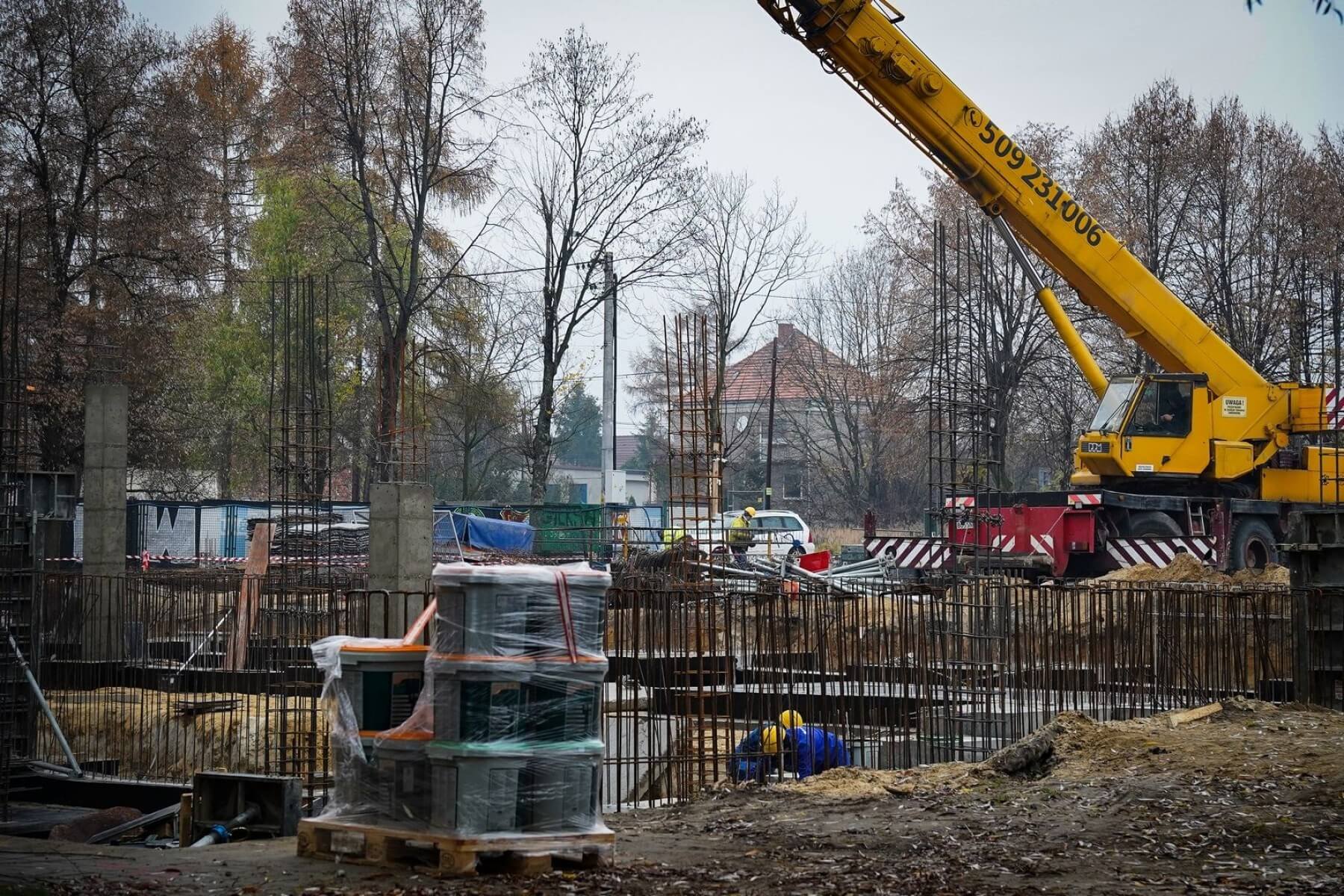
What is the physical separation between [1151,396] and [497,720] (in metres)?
17.3

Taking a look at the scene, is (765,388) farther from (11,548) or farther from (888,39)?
(11,548)

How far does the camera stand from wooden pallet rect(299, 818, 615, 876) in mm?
8180

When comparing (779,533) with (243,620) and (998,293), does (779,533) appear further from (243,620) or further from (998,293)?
(243,620)

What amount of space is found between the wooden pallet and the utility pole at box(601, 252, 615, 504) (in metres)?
23.8

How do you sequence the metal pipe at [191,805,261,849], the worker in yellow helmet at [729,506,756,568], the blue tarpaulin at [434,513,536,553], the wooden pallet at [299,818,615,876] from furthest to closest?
the blue tarpaulin at [434,513,536,553] → the worker in yellow helmet at [729,506,756,568] → the metal pipe at [191,805,261,849] → the wooden pallet at [299,818,615,876]

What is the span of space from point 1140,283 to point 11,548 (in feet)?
55.1

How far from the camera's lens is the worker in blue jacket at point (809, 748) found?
12.8 meters

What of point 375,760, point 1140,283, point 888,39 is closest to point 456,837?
point 375,760

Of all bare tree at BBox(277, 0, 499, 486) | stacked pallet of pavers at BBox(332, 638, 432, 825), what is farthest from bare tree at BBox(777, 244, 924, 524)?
Answer: stacked pallet of pavers at BBox(332, 638, 432, 825)

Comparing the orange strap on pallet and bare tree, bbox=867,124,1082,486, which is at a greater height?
bare tree, bbox=867,124,1082,486

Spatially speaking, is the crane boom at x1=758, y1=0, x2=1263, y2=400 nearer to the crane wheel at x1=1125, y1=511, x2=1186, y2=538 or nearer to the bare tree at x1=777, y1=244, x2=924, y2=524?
the crane wheel at x1=1125, y1=511, x2=1186, y2=538

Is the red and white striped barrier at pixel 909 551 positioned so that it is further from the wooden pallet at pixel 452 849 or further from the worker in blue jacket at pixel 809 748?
the wooden pallet at pixel 452 849

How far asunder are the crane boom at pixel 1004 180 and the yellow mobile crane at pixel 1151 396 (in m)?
0.02

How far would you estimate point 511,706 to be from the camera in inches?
332
